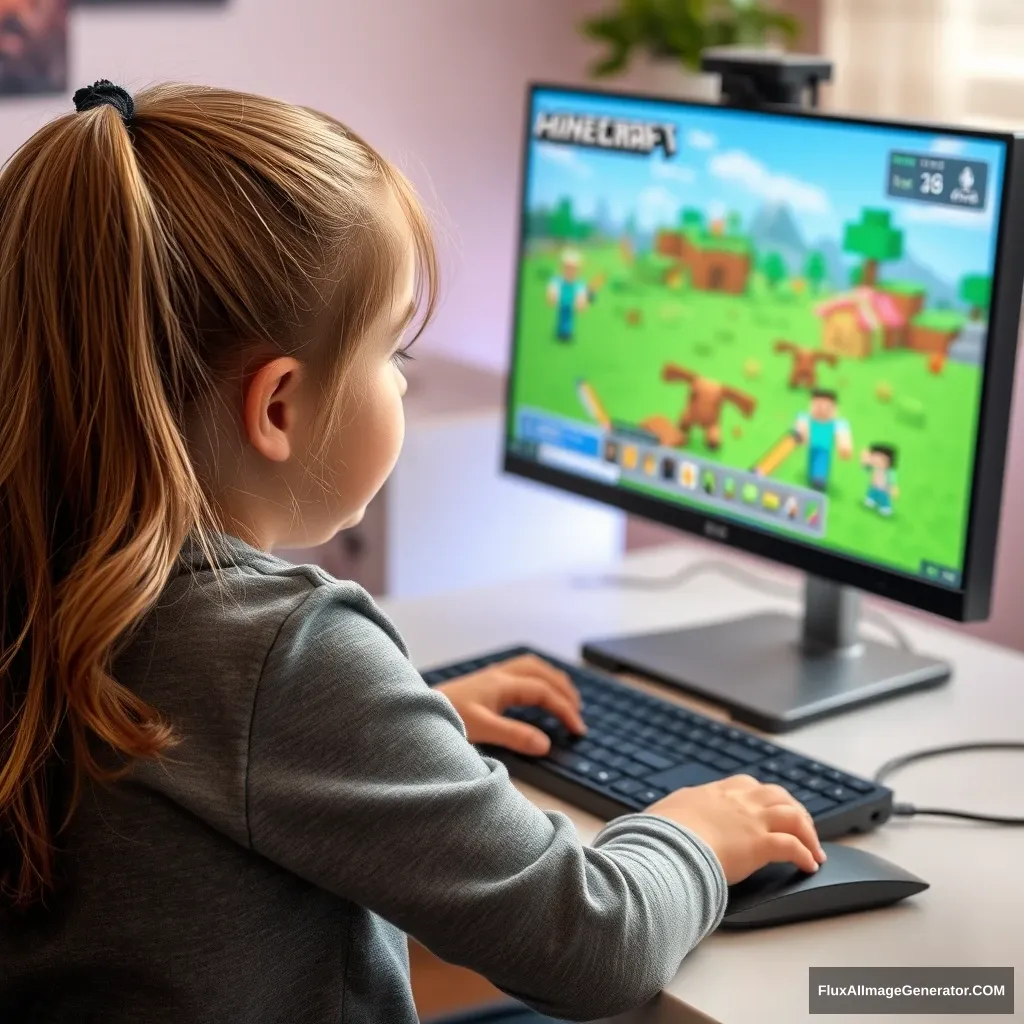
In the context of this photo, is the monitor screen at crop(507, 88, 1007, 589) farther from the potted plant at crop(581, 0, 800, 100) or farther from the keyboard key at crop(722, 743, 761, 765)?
the potted plant at crop(581, 0, 800, 100)

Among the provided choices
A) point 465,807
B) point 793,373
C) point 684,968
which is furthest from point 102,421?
point 793,373

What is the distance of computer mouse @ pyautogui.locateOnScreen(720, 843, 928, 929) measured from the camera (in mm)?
917

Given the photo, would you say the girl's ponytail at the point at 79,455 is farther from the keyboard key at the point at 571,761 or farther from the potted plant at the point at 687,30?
the potted plant at the point at 687,30

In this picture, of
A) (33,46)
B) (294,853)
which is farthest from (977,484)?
(33,46)

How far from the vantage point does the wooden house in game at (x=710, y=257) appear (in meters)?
1.25

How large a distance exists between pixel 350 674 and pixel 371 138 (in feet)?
6.15

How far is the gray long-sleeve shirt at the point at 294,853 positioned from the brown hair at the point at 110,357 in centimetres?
3

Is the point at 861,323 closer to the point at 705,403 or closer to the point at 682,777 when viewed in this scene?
the point at 705,403

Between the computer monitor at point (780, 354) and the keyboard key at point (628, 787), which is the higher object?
the computer monitor at point (780, 354)

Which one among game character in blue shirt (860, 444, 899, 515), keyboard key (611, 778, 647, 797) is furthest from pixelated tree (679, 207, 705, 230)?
keyboard key (611, 778, 647, 797)

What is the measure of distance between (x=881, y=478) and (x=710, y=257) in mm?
239

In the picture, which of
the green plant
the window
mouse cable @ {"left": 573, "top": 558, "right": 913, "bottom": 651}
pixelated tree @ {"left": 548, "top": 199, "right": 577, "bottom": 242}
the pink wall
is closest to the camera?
pixelated tree @ {"left": 548, "top": 199, "right": 577, "bottom": 242}

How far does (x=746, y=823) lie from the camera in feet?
3.11

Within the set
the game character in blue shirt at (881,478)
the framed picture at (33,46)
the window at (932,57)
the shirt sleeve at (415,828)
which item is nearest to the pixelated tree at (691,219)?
the game character in blue shirt at (881,478)
